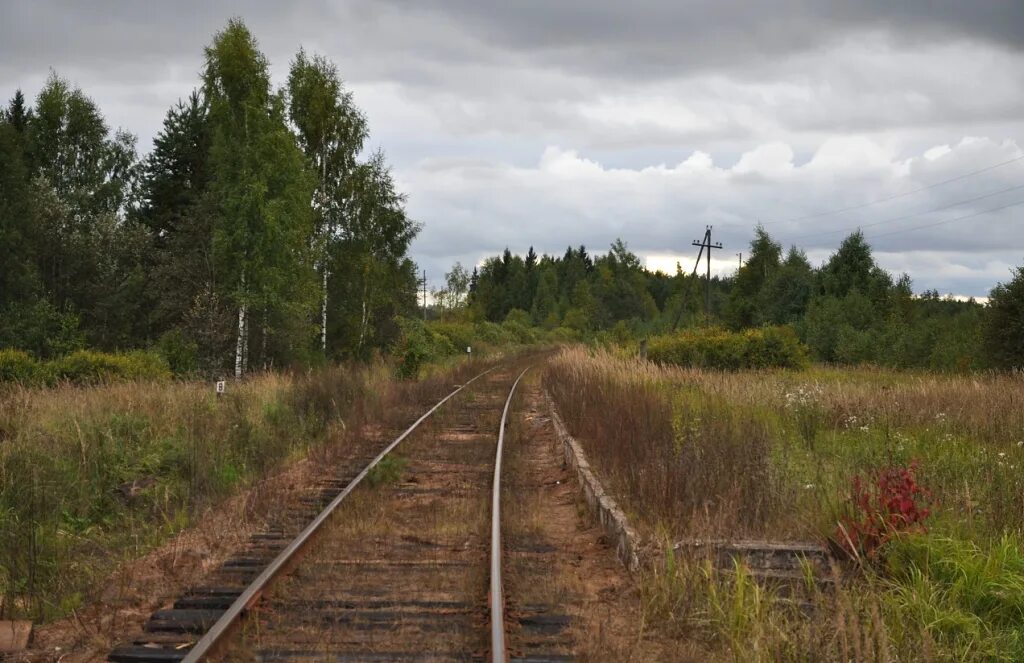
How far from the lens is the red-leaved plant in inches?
235

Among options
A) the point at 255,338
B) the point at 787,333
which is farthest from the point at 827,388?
the point at 255,338

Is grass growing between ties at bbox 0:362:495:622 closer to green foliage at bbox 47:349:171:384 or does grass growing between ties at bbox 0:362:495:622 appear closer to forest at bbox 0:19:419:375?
green foliage at bbox 47:349:171:384

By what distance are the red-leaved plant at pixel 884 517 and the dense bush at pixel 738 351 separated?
22.7m

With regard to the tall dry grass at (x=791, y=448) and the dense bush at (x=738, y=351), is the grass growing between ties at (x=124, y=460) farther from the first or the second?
the dense bush at (x=738, y=351)

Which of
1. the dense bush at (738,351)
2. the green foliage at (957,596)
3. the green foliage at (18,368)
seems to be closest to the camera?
the green foliage at (957,596)

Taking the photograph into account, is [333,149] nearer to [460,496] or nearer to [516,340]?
[460,496]

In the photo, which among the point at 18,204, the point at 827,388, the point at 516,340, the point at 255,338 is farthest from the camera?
the point at 516,340

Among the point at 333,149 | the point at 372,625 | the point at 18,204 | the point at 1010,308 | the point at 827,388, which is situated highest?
the point at 333,149

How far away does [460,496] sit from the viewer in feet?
32.2

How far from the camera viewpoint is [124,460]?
34.9 feet

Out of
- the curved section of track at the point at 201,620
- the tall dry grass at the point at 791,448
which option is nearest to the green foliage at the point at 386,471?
Answer: the tall dry grass at the point at 791,448

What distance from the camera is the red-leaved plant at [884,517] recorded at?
5.96 meters

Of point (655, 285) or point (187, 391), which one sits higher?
point (655, 285)

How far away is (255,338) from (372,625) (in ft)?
97.9
